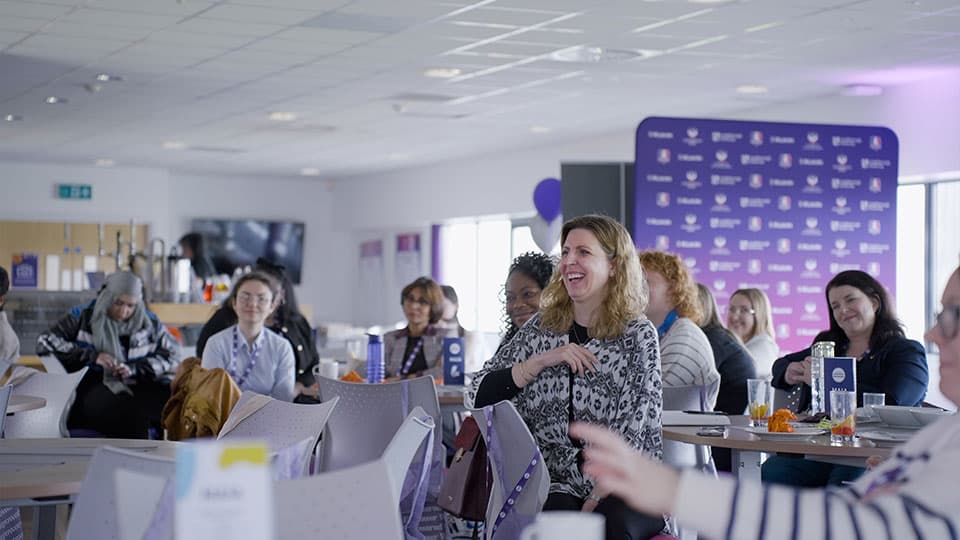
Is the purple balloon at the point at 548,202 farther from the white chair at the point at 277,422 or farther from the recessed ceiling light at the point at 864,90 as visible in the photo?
the white chair at the point at 277,422

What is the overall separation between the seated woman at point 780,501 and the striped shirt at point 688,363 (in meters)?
3.34

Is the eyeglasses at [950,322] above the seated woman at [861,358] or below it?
above

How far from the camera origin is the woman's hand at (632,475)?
1.55 m

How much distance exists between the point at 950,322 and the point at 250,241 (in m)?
17.6

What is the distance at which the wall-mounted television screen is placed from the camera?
18547 mm

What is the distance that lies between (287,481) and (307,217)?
1762 cm

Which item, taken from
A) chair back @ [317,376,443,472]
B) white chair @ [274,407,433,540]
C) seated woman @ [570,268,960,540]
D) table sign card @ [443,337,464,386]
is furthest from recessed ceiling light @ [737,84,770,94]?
seated woman @ [570,268,960,540]

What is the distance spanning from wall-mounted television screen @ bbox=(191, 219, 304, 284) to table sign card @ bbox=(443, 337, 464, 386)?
1235 cm

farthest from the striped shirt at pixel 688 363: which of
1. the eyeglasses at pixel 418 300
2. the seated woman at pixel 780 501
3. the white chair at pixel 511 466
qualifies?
the seated woman at pixel 780 501

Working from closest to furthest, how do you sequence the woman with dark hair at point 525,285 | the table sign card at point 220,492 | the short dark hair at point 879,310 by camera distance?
the table sign card at point 220,492 < the short dark hair at point 879,310 < the woman with dark hair at point 525,285

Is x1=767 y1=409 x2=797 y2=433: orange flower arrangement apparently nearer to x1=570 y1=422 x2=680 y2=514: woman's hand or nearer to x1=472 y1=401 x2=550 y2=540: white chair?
x1=472 y1=401 x2=550 y2=540: white chair

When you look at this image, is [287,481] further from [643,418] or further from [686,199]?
[686,199]

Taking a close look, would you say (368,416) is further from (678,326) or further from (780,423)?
(780,423)

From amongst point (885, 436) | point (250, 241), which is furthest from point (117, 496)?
point (250, 241)
